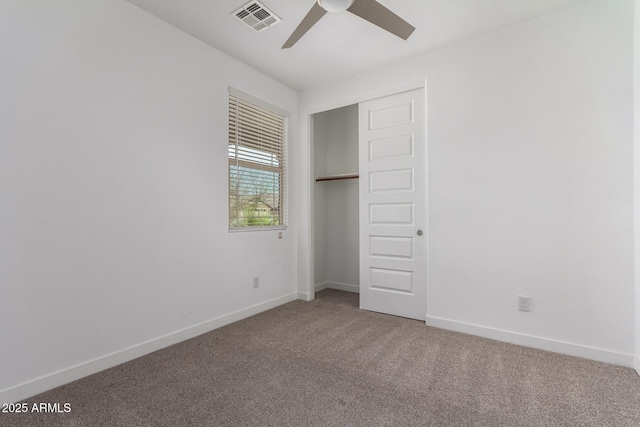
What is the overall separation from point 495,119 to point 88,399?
11.8 feet

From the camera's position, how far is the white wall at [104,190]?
6.03ft

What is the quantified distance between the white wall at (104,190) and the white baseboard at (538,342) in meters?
2.14

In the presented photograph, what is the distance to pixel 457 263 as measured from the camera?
290 centimetres

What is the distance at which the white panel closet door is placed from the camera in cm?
317

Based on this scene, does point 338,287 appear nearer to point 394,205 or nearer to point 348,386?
point 394,205

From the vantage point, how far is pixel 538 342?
2.51m

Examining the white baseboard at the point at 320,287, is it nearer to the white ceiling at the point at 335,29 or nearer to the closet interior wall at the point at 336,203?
the closet interior wall at the point at 336,203

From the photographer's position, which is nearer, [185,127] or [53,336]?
[53,336]

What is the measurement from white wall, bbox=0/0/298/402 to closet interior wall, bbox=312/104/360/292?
167 cm

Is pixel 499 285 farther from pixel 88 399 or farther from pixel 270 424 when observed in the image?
pixel 88 399

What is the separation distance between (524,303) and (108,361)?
325 centimetres

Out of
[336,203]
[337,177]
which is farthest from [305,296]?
[337,177]

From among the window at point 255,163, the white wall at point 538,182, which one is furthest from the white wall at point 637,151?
the window at point 255,163

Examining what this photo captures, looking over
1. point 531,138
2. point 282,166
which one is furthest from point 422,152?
point 282,166
